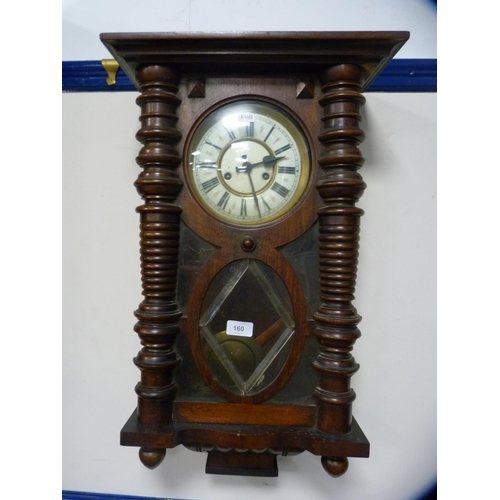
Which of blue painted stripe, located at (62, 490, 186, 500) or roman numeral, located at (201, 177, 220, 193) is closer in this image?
roman numeral, located at (201, 177, 220, 193)

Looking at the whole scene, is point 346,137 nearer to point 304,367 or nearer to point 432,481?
point 304,367

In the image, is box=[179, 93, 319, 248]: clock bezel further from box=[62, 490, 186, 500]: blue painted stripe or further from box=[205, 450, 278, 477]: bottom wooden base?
box=[62, 490, 186, 500]: blue painted stripe

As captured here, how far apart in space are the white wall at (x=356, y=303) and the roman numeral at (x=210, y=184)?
0.24 m

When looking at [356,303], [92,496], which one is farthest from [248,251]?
[92,496]

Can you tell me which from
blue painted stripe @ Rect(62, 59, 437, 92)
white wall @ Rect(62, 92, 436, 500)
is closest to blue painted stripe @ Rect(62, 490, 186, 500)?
white wall @ Rect(62, 92, 436, 500)

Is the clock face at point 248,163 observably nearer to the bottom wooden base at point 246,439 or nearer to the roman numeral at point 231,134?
the roman numeral at point 231,134

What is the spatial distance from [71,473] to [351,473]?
0.65 meters

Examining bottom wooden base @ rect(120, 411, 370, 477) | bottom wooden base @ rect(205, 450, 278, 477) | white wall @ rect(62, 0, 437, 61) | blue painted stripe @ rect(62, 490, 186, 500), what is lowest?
blue painted stripe @ rect(62, 490, 186, 500)

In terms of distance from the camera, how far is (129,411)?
828 mm

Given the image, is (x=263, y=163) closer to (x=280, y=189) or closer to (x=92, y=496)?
(x=280, y=189)

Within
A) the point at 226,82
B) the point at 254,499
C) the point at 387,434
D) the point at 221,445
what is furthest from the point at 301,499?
the point at 226,82

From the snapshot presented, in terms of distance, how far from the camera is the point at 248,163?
0.63m

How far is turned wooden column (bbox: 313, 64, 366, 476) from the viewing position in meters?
0.59

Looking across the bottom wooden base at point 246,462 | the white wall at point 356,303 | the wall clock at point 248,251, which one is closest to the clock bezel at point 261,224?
the wall clock at point 248,251
